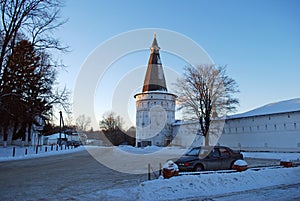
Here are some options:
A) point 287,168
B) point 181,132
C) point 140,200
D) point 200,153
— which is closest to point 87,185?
point 140,200

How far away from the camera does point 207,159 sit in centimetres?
1187

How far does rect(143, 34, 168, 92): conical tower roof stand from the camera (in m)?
63.5

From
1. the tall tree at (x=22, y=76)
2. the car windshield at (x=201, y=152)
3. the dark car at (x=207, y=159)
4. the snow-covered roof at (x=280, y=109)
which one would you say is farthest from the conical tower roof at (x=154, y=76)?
the car windshield at (x=201, y=152)

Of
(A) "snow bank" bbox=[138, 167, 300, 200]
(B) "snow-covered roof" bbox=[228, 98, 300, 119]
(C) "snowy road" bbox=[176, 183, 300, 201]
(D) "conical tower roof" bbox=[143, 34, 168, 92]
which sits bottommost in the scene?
(C) "snowy road" bbox=[176, 183, 300, 201]

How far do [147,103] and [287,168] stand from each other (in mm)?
50739

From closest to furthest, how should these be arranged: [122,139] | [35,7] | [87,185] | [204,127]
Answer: [87,185] → [35,7] → [204,127] → [122,139]

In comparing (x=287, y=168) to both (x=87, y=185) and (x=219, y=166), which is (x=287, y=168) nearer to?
(x=219, y=166)

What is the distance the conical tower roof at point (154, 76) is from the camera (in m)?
63.5

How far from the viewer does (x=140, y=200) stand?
7211mm

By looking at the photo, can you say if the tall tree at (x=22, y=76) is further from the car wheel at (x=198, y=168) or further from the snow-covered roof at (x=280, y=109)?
the snow-covered roof at (x=280, y=109)

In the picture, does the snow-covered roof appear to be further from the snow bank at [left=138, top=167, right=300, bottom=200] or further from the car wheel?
the snow bank at [left=138, top=167, right=300, bottom=200]

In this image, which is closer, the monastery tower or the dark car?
the dark car

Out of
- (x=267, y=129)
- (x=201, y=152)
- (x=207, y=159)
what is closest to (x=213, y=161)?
(x=207, y=159)

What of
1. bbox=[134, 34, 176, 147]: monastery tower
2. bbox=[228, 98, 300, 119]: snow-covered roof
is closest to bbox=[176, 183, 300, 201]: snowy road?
bbox=[228, 98, 300, 119]: snow-covered roof
